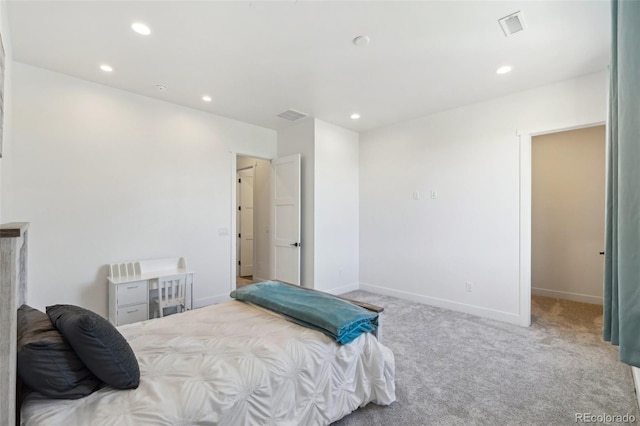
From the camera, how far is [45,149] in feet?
9.80

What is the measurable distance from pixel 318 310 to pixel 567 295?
4599 mm

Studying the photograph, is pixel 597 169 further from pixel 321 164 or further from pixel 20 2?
pixel 20 2

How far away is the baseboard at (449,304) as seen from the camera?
11.7ft

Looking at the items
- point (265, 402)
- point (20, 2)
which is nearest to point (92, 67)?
point (20, 2)

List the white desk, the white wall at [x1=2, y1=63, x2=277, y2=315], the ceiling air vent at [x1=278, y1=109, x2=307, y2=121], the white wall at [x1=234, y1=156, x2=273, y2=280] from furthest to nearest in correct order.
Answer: the white wall at [x1=234, y1=156, x2=273, y2=280] < the ceiling air vent at [x1=278, y1=109, x2=307, y2=121] < the white desk < the white wall at [x1=2, y1=63, x2=277, y2=315]

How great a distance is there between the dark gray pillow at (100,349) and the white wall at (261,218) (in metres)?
3.92

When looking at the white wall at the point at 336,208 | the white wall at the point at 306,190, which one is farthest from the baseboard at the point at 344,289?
the white wall at the point at 306,190

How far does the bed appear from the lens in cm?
119

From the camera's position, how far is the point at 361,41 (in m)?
2.48

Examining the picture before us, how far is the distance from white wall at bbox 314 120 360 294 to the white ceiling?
1.08 metres

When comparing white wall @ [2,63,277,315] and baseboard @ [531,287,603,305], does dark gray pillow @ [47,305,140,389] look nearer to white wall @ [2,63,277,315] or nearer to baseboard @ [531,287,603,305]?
white wall @ [2,63,277,315]

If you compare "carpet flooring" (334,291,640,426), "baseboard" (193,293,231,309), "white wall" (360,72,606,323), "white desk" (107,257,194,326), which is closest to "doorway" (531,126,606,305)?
"carpet flooring" (334,291,640,426)

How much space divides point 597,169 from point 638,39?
4.41 meters

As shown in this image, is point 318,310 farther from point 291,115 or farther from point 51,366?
point 291,115
